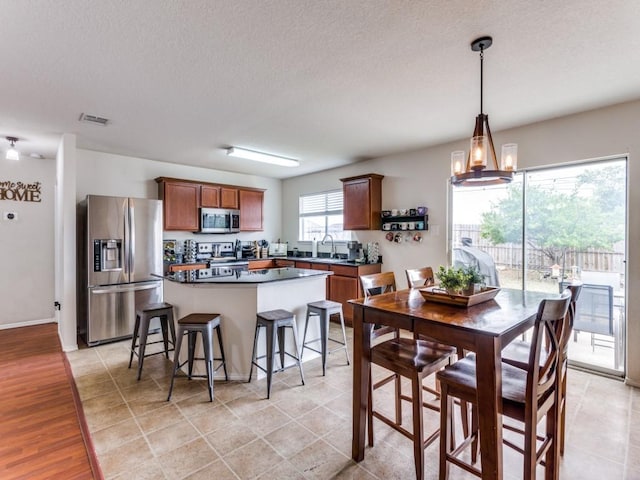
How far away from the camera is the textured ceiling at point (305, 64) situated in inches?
70.8

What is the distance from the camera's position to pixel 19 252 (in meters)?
4.82

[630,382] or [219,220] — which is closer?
[630,382]

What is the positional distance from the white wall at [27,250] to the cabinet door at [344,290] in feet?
14.4

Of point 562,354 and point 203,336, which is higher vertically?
point 562,354

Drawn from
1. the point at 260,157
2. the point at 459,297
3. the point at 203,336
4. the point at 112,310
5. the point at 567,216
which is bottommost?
the point at 112,310

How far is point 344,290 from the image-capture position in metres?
4.86

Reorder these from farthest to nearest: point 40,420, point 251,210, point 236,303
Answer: point 251,210, point 236,303, point 40,420

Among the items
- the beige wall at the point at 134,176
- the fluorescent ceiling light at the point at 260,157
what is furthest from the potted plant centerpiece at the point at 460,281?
the beige wall at the point at 134,176

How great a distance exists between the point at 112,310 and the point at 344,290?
3.10 meters

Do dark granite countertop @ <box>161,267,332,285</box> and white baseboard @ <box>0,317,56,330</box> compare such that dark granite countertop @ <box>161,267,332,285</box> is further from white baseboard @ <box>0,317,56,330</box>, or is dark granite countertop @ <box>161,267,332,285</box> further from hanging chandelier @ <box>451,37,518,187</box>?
white baseboard @ <box>0,317,56,330</box>

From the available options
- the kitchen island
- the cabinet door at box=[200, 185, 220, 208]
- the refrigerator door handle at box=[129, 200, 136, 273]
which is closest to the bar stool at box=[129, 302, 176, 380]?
the kitchen island

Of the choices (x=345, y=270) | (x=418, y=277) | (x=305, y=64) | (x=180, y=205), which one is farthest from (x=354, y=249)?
(x=305, y=64)

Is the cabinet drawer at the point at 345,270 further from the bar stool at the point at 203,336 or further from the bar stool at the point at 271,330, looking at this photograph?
the bar stool at the point at 203,336

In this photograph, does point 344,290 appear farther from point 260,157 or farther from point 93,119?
point 93,119
